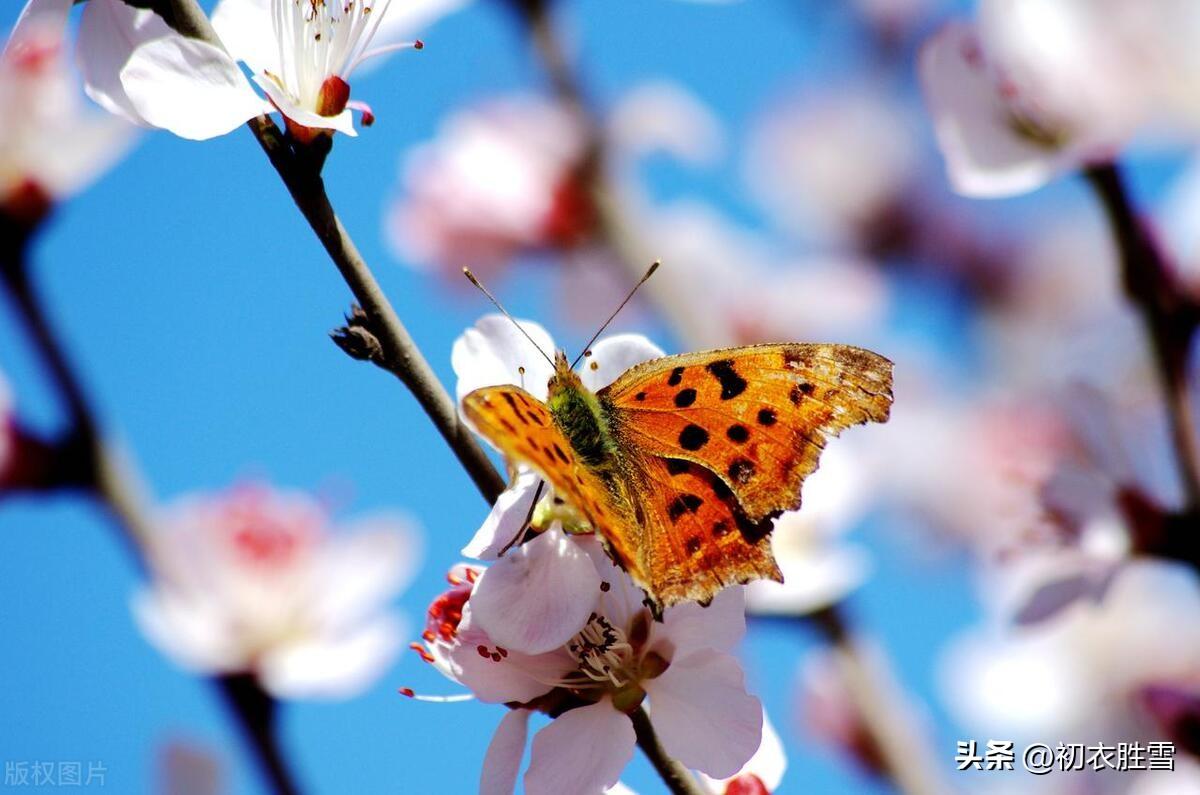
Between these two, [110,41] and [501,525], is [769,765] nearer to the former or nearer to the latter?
[501,525]

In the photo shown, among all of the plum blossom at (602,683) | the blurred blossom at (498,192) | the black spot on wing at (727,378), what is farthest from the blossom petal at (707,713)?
the blurred blossom at (498,192)

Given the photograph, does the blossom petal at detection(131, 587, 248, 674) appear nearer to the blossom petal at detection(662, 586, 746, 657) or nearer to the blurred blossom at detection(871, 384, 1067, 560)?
the blossom petal at detection(662, 586, 746, 657)

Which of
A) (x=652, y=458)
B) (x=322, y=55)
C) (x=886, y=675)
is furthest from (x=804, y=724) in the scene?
(x=322, y=55)

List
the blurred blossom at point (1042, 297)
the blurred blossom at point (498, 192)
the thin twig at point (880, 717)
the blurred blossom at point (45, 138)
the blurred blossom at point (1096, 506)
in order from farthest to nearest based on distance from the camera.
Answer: the blurred blossom at point (1042, 297), the blurred blossom at point (498, 192), the thin twig at point (880, 717), the blurred blossom at point (45, 138), the blurred blossom at point (1096, 506)

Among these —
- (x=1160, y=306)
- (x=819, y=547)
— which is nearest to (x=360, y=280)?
(x=1160, y=306)

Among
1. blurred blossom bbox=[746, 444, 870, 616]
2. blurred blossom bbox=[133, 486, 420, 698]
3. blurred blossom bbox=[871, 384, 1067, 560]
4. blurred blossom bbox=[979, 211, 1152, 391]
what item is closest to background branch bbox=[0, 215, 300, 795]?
blurred blossom bbox=[133, 486, 420, 698]

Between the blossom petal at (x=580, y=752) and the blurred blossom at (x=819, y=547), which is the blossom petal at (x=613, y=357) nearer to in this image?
the blossom petal at (x=580, y=752)
